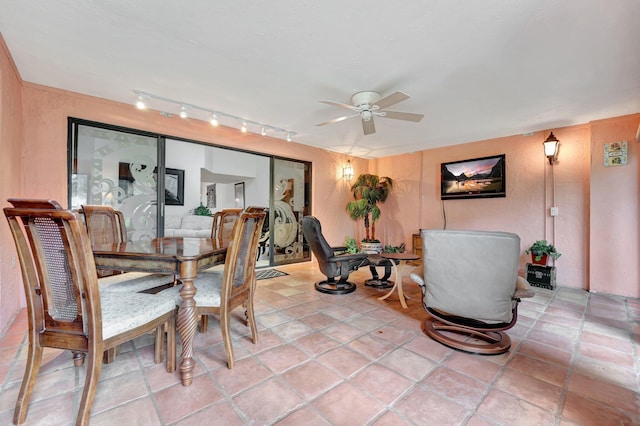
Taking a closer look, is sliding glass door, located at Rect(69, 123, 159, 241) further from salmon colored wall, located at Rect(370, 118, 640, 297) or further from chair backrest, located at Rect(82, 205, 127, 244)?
salmon colored wall, located at Rect(370, 118, 640, 297)

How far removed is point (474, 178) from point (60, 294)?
578cm

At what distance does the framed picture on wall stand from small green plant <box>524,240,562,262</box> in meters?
7.33

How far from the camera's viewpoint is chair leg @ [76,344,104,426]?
1.24 m

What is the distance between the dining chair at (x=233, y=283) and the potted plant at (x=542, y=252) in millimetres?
4396

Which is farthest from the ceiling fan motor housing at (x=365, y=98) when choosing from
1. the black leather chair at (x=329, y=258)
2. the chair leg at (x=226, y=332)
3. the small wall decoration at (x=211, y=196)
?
the small wall decoration at (x=211, y=196)

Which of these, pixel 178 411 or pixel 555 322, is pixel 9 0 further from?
pixel 555 322

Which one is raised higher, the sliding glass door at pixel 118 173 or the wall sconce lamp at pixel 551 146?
the wall sconce lamp at pixel 551 146

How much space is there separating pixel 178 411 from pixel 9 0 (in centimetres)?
286

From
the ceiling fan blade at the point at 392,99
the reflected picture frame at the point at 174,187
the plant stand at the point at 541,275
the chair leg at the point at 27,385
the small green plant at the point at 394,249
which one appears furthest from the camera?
the reflected picture frame at the point at 174,187

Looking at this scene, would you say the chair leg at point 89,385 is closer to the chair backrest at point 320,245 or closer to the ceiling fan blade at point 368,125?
the chair backrest at point 320,245

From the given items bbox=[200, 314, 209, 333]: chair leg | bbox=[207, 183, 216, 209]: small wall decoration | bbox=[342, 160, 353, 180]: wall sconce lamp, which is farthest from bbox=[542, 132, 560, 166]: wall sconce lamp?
A: bbox=[207, 183, 216, 209]: small wall decoration

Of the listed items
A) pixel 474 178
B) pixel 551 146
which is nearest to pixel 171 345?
pixel 474 178

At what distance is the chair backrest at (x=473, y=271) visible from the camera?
193cm

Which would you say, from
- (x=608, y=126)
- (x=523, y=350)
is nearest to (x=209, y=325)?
(x=523, y=350)
